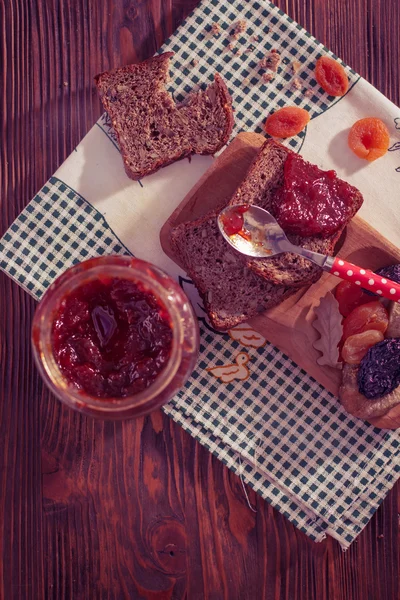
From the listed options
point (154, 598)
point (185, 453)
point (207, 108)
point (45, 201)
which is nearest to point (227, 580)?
point (154, 598)

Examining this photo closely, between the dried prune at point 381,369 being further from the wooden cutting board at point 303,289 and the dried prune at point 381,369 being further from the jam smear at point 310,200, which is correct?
the jam smear at point 310,200

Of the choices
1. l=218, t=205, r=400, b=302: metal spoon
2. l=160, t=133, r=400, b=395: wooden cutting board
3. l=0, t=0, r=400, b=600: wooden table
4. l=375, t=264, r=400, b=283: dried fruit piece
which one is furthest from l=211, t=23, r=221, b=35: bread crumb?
l=375, t=264, r=400, b=283: dried fruit piece

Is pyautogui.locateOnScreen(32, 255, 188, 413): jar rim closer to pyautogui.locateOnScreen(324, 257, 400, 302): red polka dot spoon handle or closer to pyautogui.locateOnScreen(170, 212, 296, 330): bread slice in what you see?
pyautogui.locateOnScreen(170, 212, 296, 330): bread slice

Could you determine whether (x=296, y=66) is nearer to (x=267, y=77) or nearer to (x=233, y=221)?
(x=267, y=77)

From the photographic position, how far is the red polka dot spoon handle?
2.17 meters

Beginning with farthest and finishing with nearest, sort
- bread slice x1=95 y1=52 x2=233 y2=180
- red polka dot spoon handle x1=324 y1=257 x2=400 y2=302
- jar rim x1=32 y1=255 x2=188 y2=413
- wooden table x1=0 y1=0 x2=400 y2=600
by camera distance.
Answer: wooden table x1=0 y1=0 x2=400 y2=600 → bread slice x1=95 y1=52 x2=233 y2=180 → red polka dot spoon handle x1=324 y1=257 x2=400 y2=302 → jar rim x1=32 y1=255 x2=188 y2=413

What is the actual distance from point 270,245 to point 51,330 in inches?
34.9

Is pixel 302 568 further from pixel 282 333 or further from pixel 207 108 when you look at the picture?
pixel 207 108

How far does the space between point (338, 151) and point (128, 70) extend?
0.94 metres

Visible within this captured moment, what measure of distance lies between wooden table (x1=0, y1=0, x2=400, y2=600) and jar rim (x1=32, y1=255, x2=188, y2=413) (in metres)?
0.55

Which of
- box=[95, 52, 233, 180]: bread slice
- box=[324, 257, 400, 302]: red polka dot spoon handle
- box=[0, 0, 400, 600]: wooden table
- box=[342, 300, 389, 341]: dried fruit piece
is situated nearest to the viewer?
box=[324, 257, 400, 302]: red polka dot spoon handle

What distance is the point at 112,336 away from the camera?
2.07 m

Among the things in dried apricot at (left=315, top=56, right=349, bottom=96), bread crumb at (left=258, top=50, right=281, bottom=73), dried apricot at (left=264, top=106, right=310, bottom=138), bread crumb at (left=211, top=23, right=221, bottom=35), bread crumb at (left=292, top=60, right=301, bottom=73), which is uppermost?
dried apricot at (left=315, top=56, right=349, bottom=96)

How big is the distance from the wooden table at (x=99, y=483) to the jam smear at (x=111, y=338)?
53 cm
